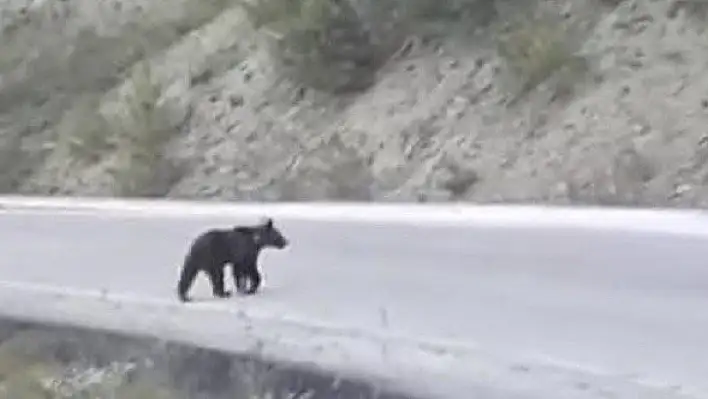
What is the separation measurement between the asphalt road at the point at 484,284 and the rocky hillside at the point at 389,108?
1612 millimetres

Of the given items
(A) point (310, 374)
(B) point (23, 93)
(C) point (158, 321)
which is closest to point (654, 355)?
(A) point (310, 374)

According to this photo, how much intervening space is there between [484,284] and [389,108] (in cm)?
590

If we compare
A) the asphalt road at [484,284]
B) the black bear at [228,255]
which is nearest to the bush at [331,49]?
the asphalt road at [484,284]

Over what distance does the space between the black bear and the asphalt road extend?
0.65ft

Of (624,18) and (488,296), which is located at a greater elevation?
(624,18)

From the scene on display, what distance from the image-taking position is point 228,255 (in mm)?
8859

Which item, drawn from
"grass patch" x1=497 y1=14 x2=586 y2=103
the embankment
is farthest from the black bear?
"grass patch" x1=497 y1=14 x2=586 y2=103

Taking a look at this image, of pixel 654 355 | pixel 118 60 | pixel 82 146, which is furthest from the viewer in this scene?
pixel 118 60

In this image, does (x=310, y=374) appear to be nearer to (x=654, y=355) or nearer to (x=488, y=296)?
(x=488, y=296)

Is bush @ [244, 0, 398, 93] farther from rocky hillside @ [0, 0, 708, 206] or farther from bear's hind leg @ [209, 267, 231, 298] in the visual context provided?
bear's hind leg @ [209, 267, 231, 298]

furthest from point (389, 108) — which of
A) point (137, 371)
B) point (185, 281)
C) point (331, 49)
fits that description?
point (137, 371)

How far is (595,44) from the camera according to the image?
13.5 m

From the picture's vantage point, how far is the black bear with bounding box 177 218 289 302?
29.0 ft

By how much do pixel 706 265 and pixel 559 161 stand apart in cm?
379
